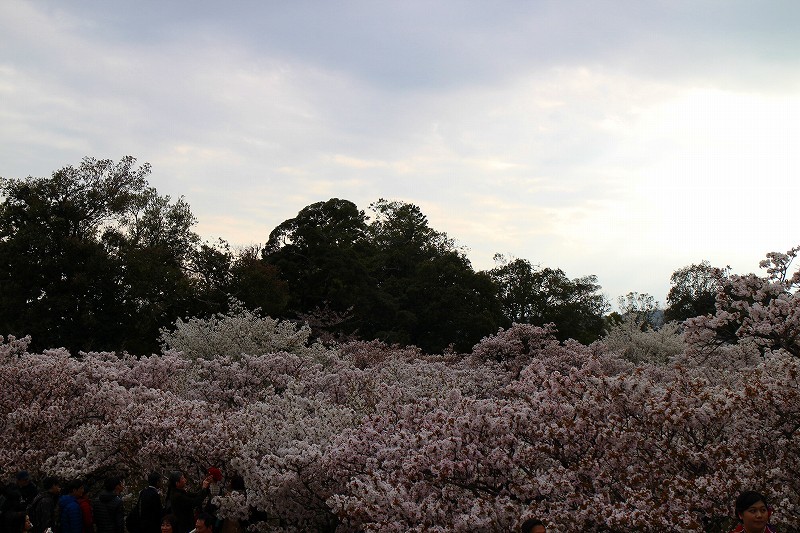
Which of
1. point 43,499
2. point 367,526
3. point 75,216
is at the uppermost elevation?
point 75,216

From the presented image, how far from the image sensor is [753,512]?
5.82 m

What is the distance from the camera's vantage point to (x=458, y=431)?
888 centimetres

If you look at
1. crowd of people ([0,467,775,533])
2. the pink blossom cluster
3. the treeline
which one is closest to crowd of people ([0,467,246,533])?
crowd of people ([0,467,775,533])

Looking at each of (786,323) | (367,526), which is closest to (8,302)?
(367,526)

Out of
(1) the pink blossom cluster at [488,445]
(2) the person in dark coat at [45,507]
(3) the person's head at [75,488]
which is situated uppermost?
(1) the pink blossom cluster at [488,445]

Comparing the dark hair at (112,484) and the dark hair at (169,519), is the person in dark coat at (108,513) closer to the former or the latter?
the dark hair at (112,484)

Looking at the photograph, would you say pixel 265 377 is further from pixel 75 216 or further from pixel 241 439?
pixel 75 216

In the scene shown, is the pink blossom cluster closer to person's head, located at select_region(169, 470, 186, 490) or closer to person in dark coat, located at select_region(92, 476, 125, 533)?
person's head, located at select_region(169, 470, 186, 490)

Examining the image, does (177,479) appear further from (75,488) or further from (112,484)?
(75,488)

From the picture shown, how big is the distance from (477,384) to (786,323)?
12047 millimetres

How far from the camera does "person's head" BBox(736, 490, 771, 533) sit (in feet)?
19.0

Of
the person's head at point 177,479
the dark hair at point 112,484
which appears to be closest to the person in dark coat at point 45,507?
A: the dark hair at point 112,484

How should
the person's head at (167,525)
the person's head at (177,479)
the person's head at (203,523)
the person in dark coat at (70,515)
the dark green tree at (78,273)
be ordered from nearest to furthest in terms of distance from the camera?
the person's head at (203,523) < the person's head at (167,525) < the person's head at (177,479) < the person in dark coat at (70,515) < the dark green tree at (78,273)

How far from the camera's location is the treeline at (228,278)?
3519 centimetres
